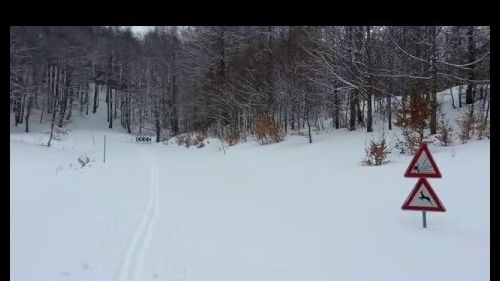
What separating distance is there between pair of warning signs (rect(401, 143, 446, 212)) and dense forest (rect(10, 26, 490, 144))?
742 centimetres

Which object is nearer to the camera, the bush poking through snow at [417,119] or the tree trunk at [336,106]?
the bush poking through snow at [417,119]

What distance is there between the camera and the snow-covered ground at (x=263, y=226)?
5598mm

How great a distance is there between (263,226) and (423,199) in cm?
287

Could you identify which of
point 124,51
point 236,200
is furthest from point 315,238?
point 124,51

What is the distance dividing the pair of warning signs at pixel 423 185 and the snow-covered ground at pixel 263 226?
18.7 inches

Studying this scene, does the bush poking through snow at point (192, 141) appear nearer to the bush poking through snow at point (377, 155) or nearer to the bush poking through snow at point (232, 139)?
the bush poking through snow at point (232, 139)

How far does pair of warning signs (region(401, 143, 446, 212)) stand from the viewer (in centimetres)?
656

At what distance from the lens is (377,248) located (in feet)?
20.6

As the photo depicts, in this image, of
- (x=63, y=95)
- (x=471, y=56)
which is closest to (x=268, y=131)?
(x=471, y=56)

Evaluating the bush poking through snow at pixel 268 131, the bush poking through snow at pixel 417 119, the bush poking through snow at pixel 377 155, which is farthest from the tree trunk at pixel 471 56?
the bush poking through snow at pixel 268 131

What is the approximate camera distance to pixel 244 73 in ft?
104

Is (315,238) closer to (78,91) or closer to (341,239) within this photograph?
(341,239)

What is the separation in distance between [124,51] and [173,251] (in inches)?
2163

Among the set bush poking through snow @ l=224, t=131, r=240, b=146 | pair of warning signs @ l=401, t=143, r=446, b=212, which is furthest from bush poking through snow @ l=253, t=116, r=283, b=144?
pair of warning signs @ l=401, t=143, r=446, b=212
